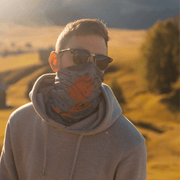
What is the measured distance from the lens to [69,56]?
222cm

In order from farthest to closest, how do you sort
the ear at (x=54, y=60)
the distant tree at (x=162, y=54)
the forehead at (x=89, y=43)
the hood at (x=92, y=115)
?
the distant tree at (x=162, y=54) → the ear at (x=54, y=60) → the forehead at (x=89, y=43) → the hood at (x=92, y=115)

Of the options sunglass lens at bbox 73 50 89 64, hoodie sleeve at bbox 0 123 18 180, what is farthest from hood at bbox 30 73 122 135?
hoodie sleeve at bbox 0 123 18 180

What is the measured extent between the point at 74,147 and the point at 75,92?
57 centimetres

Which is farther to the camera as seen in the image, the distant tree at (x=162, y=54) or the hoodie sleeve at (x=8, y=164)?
the distant tree at (x=162, y=54)

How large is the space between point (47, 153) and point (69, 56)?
104 centimetres

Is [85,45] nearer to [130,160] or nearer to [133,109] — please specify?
[130,160]

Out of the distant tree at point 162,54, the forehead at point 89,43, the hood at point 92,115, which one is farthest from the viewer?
the distant tree at point 162,54

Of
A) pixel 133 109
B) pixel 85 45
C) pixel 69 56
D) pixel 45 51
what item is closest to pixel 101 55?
pixel 85 45

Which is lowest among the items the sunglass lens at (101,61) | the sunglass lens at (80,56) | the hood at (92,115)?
the hood at (92,115)

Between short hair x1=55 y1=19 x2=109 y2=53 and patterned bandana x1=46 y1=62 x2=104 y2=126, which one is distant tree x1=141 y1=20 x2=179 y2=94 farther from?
patterned bandana x1=46 y1=62 x2=104 y2=126

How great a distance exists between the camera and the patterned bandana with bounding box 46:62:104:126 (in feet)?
7.22

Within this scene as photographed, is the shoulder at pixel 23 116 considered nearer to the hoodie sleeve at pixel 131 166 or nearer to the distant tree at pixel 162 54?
the hoodie sleeve at pixel 131 166

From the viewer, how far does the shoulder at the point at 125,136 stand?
1983 millimetres

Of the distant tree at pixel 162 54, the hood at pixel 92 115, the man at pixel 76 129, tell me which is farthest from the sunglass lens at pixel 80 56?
the distant tree at pixel 162 54
